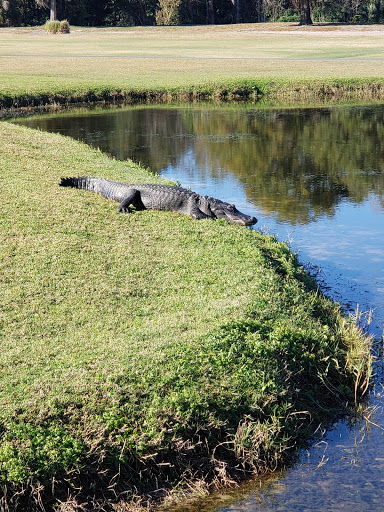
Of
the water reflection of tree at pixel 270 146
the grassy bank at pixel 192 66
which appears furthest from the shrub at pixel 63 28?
the water reflection of tree at pixel 270 146

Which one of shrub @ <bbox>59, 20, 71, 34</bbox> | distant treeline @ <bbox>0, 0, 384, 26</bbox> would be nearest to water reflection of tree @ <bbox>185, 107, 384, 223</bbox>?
shrub @ <bbox>59, 20, 71, 34</bbox>

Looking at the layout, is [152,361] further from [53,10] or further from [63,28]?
[53,10]

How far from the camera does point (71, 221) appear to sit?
332 inches

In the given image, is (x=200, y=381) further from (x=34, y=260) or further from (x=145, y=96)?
(x=145, y=96)

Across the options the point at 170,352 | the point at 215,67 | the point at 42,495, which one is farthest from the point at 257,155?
the point at 215,67

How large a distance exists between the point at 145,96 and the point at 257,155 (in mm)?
9955

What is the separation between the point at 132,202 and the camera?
9516 millimetres

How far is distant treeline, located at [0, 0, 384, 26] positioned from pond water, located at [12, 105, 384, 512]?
4300 centimetres

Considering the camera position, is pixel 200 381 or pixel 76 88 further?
pixel 76 88

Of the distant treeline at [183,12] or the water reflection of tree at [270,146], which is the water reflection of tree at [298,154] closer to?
the water reflection of tree at [270,146]

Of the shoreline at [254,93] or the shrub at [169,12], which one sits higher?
the shrub at [169,12]

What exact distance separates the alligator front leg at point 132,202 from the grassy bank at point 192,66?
45.6ft

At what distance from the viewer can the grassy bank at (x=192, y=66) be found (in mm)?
23969

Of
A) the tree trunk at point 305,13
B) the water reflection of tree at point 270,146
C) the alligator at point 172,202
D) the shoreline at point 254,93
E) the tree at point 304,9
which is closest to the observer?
the alligator at point 172,202
